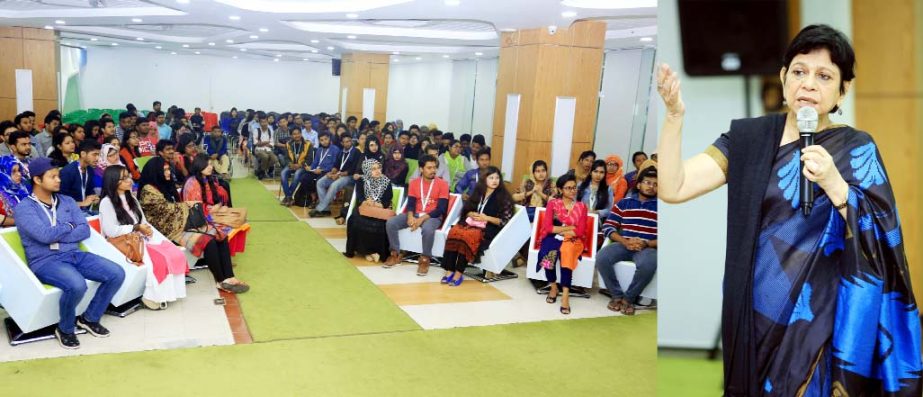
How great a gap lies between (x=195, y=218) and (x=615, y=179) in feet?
13.1

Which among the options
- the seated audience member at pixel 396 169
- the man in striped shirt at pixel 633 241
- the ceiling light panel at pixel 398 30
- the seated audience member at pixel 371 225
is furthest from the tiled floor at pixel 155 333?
the ceiling light panel at pixel 398 30

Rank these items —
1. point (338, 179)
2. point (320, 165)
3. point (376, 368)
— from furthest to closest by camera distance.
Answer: point (320, 165)
point (338, 179)
point (376, 368)

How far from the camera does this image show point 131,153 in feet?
25.1

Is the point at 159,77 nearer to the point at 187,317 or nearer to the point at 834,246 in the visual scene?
the point at 187,317

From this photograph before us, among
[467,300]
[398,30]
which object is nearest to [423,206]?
[467,300]

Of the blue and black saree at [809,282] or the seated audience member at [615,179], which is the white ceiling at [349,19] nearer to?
the seated audience member at [615,179]

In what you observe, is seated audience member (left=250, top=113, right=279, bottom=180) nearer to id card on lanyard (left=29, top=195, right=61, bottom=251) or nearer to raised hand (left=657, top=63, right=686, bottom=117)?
id card on lanyard (left=29, top=195, right=61, bottom=251)

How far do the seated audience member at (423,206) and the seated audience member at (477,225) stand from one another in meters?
0.38

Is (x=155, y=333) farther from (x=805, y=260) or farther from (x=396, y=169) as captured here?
(x=396, y=169)

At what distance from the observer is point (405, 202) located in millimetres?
7254

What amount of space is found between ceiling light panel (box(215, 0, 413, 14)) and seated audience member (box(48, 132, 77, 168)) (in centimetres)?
299

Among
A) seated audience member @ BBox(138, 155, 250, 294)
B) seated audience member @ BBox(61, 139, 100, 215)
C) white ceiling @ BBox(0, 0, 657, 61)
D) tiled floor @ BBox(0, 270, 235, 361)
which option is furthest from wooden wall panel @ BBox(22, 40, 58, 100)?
tiled floor @ BBox(0, 270, 235, 361)

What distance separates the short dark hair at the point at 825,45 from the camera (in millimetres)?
1035

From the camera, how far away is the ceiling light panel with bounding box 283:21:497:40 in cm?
1180
